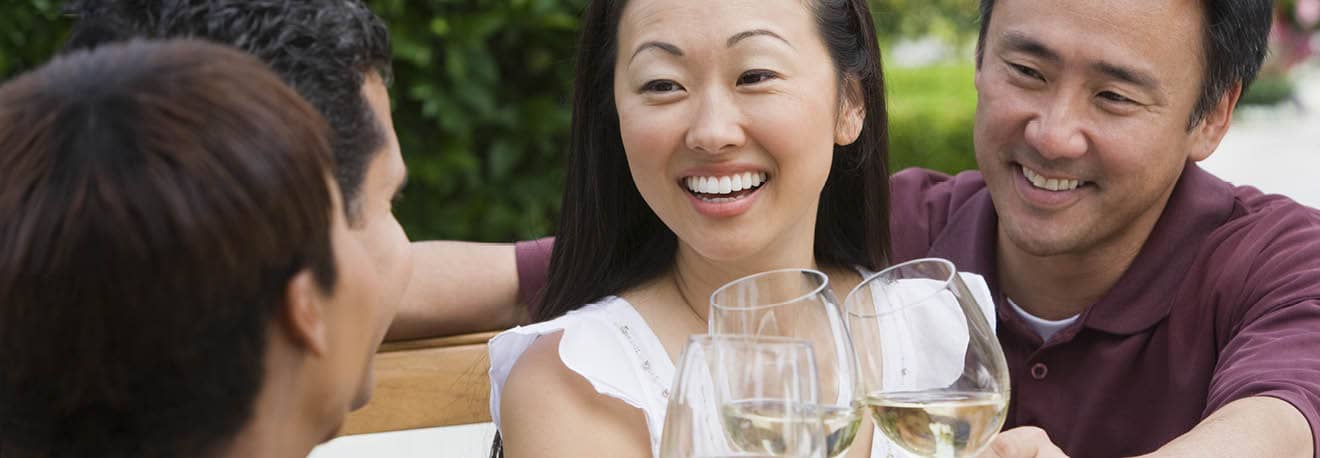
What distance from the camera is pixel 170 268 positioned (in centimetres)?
125

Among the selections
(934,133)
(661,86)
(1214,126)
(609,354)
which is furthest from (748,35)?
(934,133)

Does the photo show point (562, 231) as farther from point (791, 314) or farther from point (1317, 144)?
point (1317, 144)

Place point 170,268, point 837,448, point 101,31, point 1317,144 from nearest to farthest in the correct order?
point 170,268, point 101,31, point 837,448, point 1317,144

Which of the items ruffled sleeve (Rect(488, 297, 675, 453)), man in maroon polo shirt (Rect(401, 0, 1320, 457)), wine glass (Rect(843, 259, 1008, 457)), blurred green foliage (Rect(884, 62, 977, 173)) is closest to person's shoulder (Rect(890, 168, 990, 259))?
man in maroon polo shirt (Rect(401, 0, 1320, 457))

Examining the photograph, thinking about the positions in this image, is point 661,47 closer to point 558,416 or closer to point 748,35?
point 748,35

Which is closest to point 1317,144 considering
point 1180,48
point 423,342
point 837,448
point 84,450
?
point 1180,48

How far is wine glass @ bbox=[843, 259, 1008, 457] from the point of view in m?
1.90

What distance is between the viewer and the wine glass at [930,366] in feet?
6.24

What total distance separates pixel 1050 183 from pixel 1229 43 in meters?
0.49

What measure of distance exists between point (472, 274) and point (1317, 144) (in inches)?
419

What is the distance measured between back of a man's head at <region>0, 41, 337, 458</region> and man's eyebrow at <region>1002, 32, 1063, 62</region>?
2069 millimetres

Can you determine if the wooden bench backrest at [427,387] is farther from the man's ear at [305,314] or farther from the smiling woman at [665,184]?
the man's ear at [305,314]

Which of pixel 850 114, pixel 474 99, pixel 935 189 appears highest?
pixel 850 114

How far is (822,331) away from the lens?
6.22 ft
